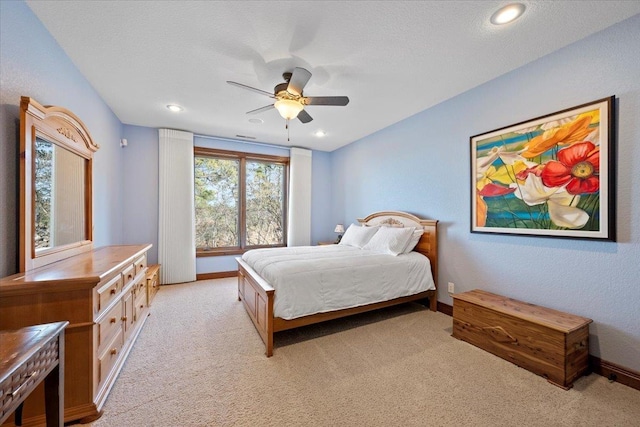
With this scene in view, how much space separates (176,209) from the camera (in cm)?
445

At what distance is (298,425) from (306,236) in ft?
13.5

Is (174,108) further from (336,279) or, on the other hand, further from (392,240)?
(392,240)

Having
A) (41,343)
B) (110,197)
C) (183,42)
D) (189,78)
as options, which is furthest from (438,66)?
(110,197)

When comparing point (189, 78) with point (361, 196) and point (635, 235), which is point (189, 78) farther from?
point (635, 235)

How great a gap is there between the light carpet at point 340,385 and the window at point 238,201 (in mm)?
2357

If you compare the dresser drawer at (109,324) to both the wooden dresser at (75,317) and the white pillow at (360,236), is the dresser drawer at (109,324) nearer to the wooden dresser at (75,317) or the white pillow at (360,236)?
the wooden dresser at (75,317)

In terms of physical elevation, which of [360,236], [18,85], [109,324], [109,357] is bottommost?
[109,357]

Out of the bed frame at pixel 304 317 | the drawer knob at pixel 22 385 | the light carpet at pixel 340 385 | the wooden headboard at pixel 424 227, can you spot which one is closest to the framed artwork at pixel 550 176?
the wooden headboard at pixel 424 227

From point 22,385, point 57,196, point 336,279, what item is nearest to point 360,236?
point 336,279

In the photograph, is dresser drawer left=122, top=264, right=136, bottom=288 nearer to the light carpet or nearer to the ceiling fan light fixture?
the light carpet

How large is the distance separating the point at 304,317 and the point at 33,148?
2442 mm

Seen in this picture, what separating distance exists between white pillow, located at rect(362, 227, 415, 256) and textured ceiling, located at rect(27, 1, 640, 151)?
1.69 meters

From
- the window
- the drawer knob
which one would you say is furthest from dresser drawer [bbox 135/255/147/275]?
the window

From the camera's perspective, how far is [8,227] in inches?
63.8
